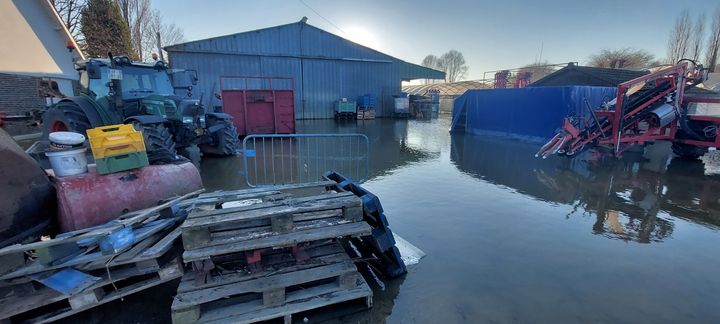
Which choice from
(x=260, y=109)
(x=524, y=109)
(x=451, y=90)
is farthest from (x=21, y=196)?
(x=451, y=90)

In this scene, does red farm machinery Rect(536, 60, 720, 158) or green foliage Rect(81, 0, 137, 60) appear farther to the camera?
green foliage Rect(81, 0, 137, 60)

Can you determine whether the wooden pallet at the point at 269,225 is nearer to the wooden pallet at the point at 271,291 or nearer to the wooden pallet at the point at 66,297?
the wooden pallet at the point at 271,291

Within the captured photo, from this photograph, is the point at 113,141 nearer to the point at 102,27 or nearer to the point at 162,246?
the point at 162,246

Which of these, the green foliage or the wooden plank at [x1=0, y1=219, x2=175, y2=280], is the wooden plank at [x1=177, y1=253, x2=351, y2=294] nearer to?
the wooden plank at [x1=0, y1=219, x2=175, y2=280]

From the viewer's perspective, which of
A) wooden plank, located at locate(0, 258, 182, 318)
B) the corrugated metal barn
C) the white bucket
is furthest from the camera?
the corrugated metal barn

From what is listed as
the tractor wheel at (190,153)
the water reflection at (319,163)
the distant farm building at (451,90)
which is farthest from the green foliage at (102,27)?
the distant farm building at (451,90)

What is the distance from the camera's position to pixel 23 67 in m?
11.6

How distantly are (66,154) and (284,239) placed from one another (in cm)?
251

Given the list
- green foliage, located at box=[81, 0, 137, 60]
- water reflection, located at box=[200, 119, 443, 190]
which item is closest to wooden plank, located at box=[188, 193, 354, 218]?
water reflection, located at box=[200, 119, 443, 190]

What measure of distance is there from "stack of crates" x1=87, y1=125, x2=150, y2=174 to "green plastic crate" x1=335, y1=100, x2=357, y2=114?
1949 cm

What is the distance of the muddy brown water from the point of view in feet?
8.95

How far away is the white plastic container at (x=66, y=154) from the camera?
3.10 meters

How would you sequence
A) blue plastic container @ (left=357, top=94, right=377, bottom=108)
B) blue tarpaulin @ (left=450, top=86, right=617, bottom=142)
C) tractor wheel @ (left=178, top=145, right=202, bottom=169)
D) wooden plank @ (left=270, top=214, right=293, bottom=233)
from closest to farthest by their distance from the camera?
wooden plank @ (left=270, top=214, right=293, bottom=233)
tractor wheel @ (left=178, top=145, right=202, bottom=169)
blue tarpaulin @ (left=450, top=86, right=617, bottom=142)
blue plastic container @ (left=357, top=94, right=377, bottom=108)

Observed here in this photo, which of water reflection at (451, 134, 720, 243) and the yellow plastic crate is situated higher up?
the yellow plastic crate
